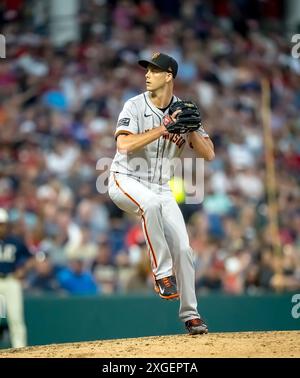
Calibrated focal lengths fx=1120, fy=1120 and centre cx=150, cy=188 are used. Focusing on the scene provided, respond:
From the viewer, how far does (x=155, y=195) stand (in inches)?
360

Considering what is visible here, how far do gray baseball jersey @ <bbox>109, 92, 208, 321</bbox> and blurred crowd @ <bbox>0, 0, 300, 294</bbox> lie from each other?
4225 millimetres

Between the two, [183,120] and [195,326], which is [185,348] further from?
[183,120]

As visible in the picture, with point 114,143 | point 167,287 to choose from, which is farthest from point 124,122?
point 114,143

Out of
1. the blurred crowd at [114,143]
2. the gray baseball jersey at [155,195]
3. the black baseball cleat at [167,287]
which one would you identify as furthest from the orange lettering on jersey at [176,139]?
the blurred crowd at [114,143]

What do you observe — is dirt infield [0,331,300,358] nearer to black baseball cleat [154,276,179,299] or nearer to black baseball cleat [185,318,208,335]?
black baseball cleat [185,318,208,335]

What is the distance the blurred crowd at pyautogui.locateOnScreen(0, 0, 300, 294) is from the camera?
45.7ft

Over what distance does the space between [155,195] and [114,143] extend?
6637 millimetres

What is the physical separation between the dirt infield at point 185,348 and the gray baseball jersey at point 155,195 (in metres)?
0.41

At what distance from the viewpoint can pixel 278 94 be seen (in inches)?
716

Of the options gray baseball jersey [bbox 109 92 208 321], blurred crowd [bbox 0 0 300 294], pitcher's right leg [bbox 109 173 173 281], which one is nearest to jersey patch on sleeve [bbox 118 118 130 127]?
gray baseball jersey [bbox 109 92 208 321]

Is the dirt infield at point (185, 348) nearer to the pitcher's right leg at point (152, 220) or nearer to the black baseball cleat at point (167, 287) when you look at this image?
the black baseball cleat at point (167, 287)

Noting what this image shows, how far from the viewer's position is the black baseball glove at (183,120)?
8.82 meters
